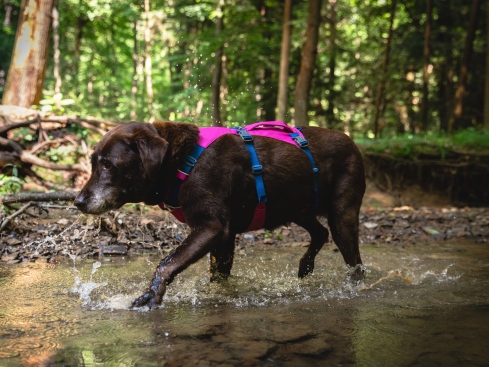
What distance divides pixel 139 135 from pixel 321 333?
2.05 meters

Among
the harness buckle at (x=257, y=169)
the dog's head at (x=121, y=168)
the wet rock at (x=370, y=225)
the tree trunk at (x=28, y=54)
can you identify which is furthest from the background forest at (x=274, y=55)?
the dog's head at (x=121, y=168)

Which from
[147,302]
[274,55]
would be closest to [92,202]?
[147,302]

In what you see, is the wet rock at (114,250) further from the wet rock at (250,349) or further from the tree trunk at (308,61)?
the tree trunk at (308,61)

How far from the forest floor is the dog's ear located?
255 centimetres

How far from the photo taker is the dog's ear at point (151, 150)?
3811 millimetres

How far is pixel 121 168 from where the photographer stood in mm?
3877

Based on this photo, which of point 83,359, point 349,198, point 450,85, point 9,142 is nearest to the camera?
point 83,359

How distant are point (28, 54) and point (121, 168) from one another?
334 inches

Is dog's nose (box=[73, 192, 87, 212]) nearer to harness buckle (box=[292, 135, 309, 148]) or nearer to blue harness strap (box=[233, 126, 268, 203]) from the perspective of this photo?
blue harness strap (box=[233, 126, 268, 203])

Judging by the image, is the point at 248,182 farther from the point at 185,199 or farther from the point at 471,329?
the point at 471,329

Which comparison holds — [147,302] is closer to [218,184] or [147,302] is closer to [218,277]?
[218,184]

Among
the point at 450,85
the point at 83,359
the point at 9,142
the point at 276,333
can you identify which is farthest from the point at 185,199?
the point at 450,85

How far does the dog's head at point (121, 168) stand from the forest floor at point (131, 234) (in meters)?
2.23

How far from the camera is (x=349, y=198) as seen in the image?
4.92 meters
